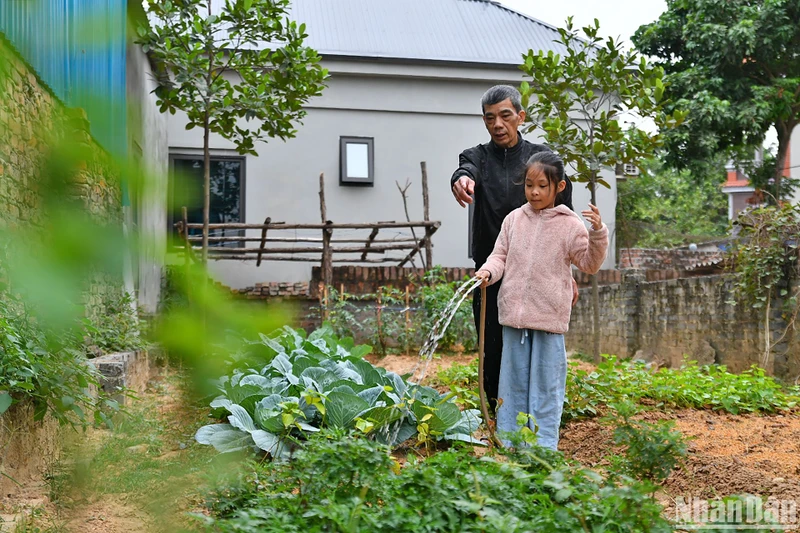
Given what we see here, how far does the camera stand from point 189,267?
0.54 metres

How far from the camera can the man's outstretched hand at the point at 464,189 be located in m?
4.04

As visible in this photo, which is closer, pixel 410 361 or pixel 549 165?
pixel 549 165

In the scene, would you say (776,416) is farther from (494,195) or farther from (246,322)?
(246,322)

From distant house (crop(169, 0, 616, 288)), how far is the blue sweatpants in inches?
365

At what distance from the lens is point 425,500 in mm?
2104

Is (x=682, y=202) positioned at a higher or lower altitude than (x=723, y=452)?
higher

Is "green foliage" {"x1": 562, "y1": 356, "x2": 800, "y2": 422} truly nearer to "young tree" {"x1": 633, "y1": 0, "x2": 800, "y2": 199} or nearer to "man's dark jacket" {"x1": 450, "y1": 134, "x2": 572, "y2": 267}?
"man's dark jacket" {"x1": 450, "y1": 134, "x2": 572, "y2": 267}

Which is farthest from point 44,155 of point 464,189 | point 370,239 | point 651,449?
point 370,239

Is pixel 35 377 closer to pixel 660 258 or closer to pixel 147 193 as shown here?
pixel 147 193

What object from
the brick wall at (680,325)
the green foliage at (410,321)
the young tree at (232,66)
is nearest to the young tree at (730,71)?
the brick wall at (680,325)

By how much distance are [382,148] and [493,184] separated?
9170mm

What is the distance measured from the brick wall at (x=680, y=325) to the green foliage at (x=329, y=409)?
5029 millimetres

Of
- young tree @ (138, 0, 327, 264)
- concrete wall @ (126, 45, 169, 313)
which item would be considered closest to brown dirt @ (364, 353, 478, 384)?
young tree @ (138, 0, 327, 264)

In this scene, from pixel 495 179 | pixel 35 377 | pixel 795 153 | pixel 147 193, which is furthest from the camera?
pixel 795 153
